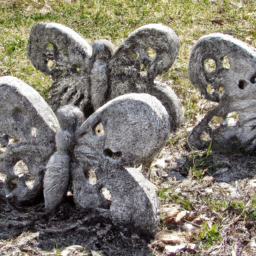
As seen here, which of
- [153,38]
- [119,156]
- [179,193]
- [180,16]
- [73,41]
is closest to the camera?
[119,156]

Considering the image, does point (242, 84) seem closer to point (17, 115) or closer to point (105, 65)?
point (105, 65)

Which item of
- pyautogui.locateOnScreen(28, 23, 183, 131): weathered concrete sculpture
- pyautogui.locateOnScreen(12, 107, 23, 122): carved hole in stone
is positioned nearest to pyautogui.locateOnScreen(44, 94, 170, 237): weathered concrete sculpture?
pyautogui.locateOnScreen(12, 107, 23, 122): carved hole in stone

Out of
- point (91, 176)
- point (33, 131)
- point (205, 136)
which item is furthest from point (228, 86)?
point (33, 131)

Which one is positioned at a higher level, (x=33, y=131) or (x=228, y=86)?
(x=228, y=86)

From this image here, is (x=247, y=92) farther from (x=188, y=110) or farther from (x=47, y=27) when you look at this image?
(x=47, y=27)

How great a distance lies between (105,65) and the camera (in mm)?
4168

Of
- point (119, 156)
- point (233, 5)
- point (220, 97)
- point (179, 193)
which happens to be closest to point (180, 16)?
point (233, 5)

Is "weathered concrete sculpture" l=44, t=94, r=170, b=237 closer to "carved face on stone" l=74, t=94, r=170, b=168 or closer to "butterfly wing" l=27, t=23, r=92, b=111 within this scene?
"carved face on stone" l=74, t=94, r=170, b=168

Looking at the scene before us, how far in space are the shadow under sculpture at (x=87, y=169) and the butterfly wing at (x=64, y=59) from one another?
1.15 meters

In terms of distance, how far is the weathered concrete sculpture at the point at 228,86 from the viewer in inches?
154

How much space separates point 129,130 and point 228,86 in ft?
5.22

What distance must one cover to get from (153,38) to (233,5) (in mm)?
3937

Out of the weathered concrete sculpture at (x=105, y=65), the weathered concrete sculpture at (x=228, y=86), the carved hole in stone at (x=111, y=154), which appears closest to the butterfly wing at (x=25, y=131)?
the carved hole in stone at (x=111, y=154)

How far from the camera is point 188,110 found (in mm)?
5035
